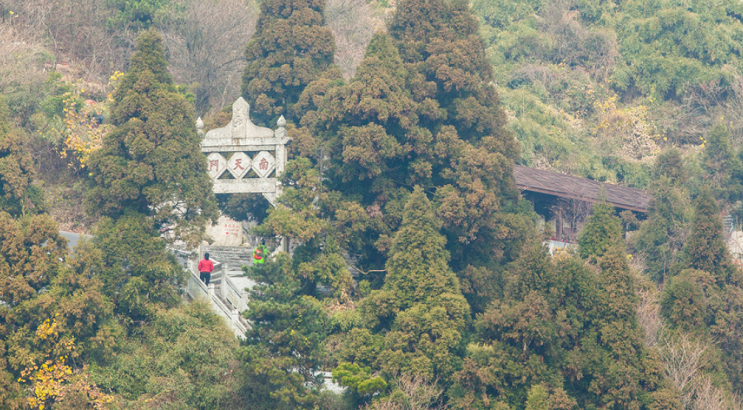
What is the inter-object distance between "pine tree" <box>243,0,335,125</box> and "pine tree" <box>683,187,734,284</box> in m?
10.3

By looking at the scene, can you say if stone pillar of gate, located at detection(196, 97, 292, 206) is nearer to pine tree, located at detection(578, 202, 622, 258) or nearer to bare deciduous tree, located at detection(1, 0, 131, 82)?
pine tree, located at detection(578, 202, 622, 258)

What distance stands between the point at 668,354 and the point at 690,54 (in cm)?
2289

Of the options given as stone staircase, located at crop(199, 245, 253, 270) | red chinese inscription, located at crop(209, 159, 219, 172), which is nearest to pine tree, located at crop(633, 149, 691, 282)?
stone staircase, located at crop(199, 245, 253, 270)

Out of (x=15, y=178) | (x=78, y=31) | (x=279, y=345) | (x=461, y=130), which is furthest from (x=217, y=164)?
(x=78, y=31)

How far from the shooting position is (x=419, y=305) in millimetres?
23578

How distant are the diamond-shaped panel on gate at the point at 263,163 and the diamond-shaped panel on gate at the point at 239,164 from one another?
0.23 m

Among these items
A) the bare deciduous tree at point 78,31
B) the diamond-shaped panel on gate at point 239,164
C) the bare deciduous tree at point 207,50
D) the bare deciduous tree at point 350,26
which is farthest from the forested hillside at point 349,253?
the bare deciduous tree at point 350,26

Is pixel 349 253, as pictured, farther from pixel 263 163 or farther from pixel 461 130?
pixel 461 130

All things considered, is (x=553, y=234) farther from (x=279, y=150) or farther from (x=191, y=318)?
(x=191, y=318)

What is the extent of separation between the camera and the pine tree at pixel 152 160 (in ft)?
81.5

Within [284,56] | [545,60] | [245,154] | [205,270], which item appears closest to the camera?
[205,270]

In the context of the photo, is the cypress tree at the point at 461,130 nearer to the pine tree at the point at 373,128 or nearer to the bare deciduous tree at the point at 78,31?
the pine tree at the point at 373,128

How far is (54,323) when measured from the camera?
71.1 feet

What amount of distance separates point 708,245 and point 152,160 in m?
12.4
